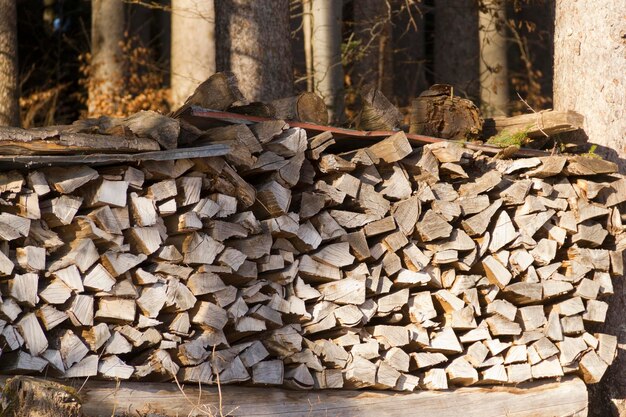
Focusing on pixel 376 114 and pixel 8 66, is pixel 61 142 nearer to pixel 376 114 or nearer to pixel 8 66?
pixel 376 114

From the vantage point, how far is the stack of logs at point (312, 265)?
4387 millimetres

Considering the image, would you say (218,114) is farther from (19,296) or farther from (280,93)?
(280,93)

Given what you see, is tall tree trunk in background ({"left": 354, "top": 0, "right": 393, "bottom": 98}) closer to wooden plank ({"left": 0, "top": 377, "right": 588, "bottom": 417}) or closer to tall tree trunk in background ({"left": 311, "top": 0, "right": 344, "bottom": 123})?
tall tree trunk in background ({"left": 311, "top": 0, "right": 344, "bottom": 123})

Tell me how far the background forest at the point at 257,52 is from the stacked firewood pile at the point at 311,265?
7.65 ft

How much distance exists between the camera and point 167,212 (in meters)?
4.63

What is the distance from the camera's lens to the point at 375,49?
11.2m

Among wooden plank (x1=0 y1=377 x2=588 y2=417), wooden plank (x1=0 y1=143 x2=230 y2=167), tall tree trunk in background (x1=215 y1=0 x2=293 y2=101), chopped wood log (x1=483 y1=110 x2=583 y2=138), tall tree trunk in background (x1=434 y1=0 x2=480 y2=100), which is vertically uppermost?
tall tree trunk in background (x1=434 y1=0 x2=480 y2=100)

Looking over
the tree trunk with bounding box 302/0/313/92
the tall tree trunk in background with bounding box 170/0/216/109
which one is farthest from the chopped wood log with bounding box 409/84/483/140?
the tall tree trunk in background with bounding box 170/0/216/109

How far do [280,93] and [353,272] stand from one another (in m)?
2.80

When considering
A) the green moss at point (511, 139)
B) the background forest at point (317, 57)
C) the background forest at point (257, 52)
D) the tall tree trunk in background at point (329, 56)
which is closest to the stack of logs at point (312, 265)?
the green moss at point (511, 139)

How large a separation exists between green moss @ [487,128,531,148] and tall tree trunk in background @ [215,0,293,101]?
2183 mm

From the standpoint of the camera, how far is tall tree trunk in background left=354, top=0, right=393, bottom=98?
1051 cm

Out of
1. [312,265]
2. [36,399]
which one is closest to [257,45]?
[312,265]

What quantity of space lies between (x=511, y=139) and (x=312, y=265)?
5.96ft
